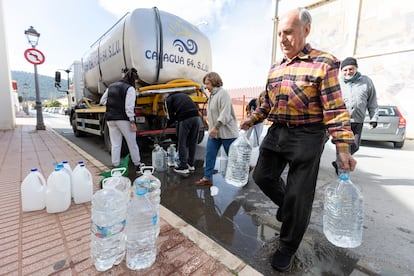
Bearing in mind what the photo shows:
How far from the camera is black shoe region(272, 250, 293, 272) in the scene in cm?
146

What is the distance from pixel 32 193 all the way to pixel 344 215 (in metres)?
3.01

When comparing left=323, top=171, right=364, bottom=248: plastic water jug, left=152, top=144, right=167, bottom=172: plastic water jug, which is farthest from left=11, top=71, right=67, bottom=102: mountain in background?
left=323, top=171, right=364, bottom=248: plastic water jug

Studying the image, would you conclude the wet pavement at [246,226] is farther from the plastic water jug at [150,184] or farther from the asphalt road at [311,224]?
the plastic water jug at [150,184]

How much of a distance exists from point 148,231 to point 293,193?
108 cm

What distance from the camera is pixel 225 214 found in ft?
7.52

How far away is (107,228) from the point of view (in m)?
1.34

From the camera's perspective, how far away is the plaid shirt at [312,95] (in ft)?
4.23

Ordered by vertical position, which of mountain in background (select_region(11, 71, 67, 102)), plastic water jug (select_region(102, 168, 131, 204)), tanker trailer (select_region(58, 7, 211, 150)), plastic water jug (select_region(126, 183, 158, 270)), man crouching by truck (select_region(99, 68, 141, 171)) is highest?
mountain in background (select_region(11, 71, 67, 102))

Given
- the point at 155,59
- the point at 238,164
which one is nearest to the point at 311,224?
the point at 238,164

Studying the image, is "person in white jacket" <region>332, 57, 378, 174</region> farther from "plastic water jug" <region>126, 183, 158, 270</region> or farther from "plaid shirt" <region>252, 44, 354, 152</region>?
"plastic water jug" <region>126, 183, 158, 270</region>

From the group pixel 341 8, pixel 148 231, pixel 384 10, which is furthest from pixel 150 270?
pixel 341 8

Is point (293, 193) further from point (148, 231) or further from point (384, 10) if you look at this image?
point (384, 10)

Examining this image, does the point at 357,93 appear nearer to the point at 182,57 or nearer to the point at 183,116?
the point at 183,116

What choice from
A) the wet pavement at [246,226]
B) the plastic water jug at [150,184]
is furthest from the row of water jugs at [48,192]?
the wet pavement at [246,226]
